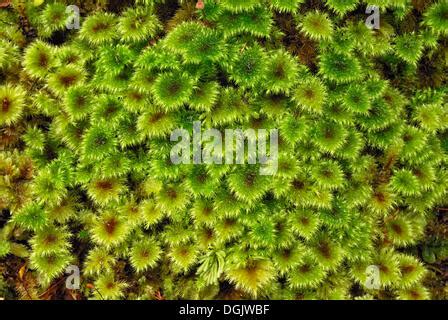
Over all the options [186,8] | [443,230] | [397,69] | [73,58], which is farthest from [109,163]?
[443,230]

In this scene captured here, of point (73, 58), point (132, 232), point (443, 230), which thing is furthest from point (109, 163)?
point (443, 230)

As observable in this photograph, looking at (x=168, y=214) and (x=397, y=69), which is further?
(x=397, y=69)

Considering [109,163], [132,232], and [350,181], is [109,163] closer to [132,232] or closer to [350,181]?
[132,232]

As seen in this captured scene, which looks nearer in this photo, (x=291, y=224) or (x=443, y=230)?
(x=291, y=224)

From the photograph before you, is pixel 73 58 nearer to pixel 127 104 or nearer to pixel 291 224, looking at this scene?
pixel 127 104

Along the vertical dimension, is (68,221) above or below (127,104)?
below
